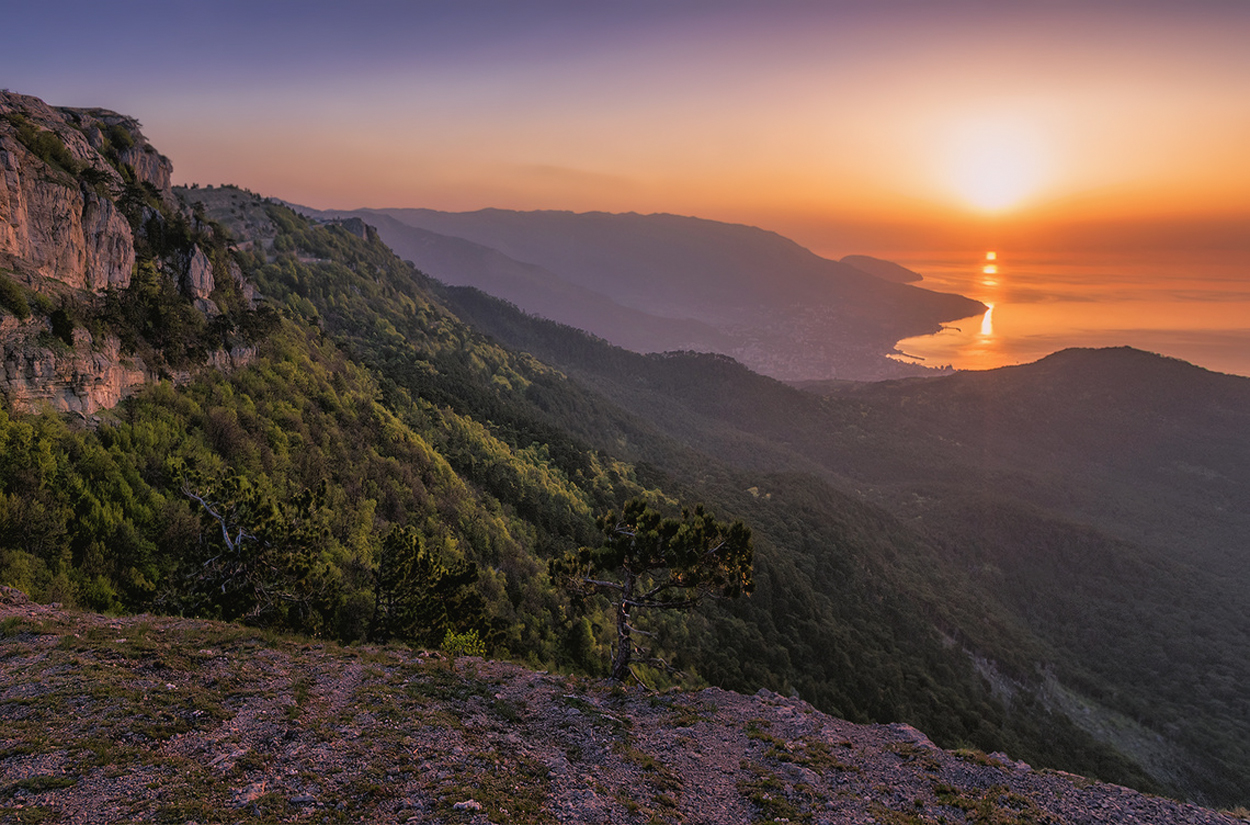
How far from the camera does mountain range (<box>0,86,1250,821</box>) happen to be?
24125 mm

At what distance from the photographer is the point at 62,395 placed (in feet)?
81.4

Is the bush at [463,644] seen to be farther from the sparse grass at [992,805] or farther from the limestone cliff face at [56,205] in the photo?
the limestone cliff face at [56,205]

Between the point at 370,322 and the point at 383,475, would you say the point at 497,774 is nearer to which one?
the point at 383,475

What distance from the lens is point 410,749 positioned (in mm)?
15836

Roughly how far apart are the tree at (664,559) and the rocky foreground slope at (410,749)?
12.9ft

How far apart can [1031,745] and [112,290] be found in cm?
8530

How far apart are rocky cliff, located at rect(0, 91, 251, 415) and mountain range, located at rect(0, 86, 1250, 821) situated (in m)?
0.14

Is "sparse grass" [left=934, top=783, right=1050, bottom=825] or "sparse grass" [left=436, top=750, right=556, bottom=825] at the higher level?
"sparse grass" [left=436, top=750, right=556, bottom=825]

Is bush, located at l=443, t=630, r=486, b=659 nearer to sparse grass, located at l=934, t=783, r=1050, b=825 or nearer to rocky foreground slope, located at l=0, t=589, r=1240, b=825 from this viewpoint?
rocky foreground slope, located at l=0, t=589, r=1240, b=825

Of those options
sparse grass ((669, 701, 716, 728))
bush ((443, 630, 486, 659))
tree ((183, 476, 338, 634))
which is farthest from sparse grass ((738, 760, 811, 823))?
tree ((183, 476, 338, 634))

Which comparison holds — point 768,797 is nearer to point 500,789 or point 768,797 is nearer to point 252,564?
point 500,789

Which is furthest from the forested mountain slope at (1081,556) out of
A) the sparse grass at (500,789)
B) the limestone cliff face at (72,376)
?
the limestone cliff face at (72,376)

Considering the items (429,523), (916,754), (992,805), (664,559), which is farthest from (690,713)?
(429,523)

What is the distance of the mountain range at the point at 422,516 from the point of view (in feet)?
79.2
